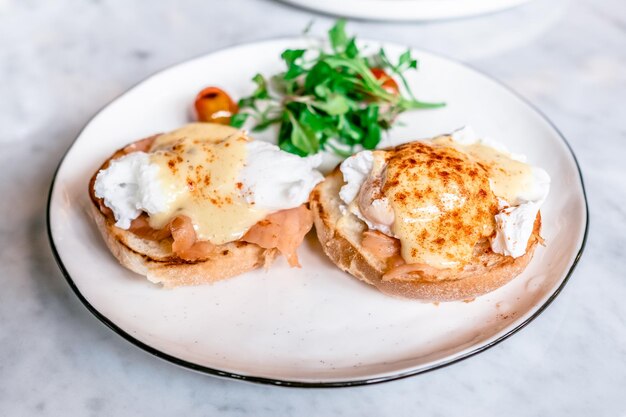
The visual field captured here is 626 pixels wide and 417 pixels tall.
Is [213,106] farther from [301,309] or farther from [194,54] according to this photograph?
[301,309]

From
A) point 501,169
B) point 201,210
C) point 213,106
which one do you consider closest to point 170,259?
point 201,210

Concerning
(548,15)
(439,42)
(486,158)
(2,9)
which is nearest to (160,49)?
(2,9)

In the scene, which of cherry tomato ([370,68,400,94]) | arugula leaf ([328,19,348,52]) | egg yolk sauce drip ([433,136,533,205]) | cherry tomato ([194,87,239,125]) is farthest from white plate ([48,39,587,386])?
arugula leaf ([328,19,348,52])

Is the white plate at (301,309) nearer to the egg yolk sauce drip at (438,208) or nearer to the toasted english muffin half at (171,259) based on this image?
the toasted english muffin half at (171,259)

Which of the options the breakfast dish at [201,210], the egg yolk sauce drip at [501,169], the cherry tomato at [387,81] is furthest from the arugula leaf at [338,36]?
the breakfast dish at [201,210]

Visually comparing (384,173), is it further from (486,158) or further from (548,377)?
(548,377)
